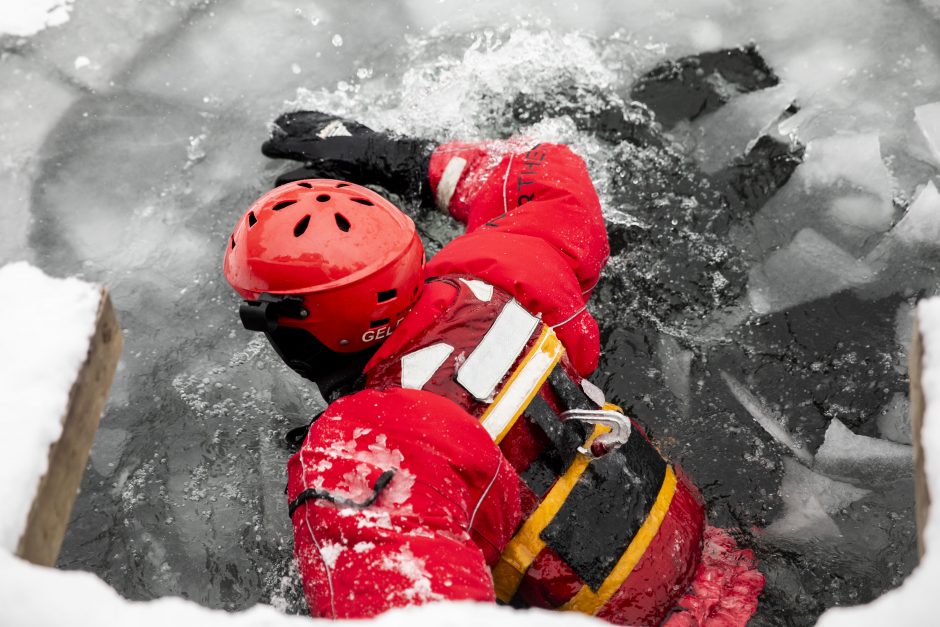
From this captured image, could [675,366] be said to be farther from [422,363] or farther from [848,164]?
Answer: [422,363]

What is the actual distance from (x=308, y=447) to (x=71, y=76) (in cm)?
256

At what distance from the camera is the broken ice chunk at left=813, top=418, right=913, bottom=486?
8.84ft

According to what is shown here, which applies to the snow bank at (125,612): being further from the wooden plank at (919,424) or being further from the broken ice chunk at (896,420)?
the broken ice chunk at (896,420)

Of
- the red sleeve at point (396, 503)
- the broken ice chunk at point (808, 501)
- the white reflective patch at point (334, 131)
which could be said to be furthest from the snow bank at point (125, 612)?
the white reflective patch at point (334, 131)

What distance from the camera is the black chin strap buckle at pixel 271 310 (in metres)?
1.95

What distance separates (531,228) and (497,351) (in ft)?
1.94

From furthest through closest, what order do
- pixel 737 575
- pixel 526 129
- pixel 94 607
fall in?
1. pixel 526 129
2. pixel 737 575
3. pixel 94 607

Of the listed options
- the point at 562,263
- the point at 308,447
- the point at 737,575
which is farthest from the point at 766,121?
the point at 308,447

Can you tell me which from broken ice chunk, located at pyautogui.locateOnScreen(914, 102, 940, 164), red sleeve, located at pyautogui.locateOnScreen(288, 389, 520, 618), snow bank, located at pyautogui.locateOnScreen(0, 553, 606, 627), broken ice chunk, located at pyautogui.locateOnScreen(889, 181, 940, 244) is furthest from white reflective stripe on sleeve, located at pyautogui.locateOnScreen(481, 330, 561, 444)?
broken ice chunk, located at pyautogui.locateOnScreen(914, 102, 940, 164)

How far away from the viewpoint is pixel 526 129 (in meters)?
3.41

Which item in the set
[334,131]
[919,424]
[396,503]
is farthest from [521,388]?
[334,131]

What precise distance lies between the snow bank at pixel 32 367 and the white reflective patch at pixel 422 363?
31.1 inches

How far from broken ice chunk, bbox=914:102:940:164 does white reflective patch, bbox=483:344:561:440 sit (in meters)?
2.17

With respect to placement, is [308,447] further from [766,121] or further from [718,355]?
[766,121]
